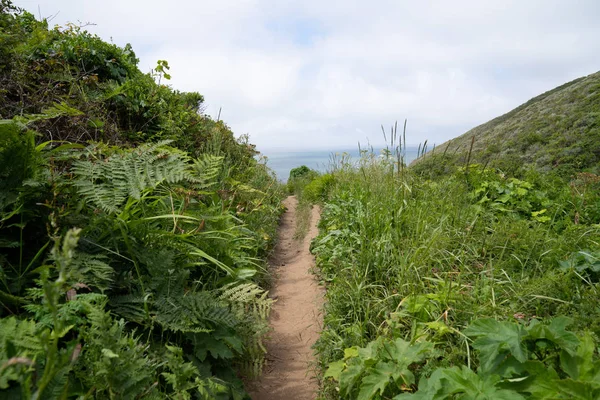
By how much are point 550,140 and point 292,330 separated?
17.9 ft

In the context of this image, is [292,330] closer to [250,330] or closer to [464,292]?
[250,330]

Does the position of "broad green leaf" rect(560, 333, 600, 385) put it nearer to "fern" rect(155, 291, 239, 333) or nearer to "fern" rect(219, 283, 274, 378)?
"fern" rect(155, 291, 239, 333)

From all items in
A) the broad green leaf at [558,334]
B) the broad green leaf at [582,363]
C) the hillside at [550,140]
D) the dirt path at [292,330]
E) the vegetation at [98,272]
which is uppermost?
the hillside at [550,140]

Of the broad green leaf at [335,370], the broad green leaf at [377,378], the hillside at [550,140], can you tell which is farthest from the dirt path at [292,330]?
the hillside at [550,140]

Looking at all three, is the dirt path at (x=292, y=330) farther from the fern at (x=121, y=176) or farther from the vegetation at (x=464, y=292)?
the fern at (x=121, y=176)

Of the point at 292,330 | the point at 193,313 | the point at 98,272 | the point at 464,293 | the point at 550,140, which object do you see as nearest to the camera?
the point at 98,272

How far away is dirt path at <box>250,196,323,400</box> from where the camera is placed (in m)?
2.62

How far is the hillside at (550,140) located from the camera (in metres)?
5.20

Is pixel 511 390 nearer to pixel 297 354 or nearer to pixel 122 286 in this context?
pixel 297 354

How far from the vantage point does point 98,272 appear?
1874 millimetres

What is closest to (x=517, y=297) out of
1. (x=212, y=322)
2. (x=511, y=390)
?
(x=511, y=390)

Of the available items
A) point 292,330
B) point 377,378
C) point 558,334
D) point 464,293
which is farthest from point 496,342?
point 292,330

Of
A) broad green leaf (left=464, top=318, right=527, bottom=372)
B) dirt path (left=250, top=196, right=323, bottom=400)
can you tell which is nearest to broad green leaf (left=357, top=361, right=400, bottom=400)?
broad green leaf (left=464, top=318, right=527, bottom=372)

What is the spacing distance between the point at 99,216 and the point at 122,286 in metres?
0.46
